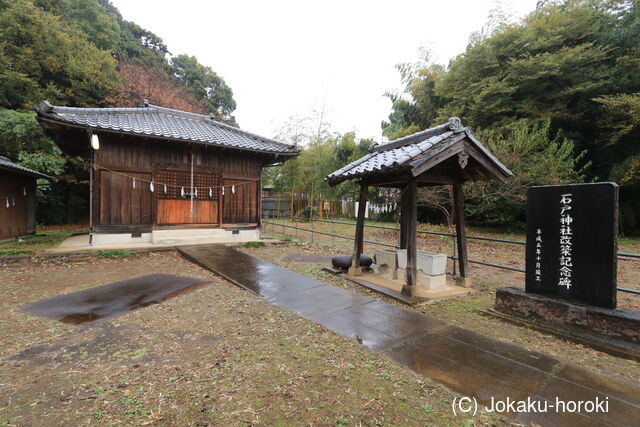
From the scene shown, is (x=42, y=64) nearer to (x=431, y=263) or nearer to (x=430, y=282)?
(x=431, y=263)

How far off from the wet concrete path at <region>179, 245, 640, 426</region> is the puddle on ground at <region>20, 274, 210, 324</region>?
1642 mm

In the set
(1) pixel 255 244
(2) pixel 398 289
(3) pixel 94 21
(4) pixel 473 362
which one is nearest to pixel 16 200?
(1) pixel 255 244

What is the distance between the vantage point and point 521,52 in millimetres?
12750

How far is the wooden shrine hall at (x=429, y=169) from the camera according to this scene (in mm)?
4219

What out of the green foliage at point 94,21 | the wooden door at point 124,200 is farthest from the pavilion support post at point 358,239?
the green foliage at point 94,21

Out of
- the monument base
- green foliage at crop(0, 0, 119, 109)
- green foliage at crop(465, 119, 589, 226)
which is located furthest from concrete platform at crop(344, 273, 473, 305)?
green foliage at crop(0, 0, 119, 109)

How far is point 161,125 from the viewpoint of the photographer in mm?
9133

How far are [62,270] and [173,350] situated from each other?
5175 millimetres

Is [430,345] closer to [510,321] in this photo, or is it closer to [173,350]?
[510,321]

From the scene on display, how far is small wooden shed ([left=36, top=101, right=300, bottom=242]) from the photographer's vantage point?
791cm

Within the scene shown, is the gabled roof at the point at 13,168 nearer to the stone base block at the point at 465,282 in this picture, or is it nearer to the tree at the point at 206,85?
the stone base block at the point at 465,282

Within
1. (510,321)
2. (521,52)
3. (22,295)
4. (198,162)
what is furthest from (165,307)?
(521,52)

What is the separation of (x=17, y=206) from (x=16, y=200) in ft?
0.77

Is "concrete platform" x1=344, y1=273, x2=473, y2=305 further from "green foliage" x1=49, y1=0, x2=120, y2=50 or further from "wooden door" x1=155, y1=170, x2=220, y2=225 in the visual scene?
"green foliage" x1=49, y1=0, x2=120, y2=50
